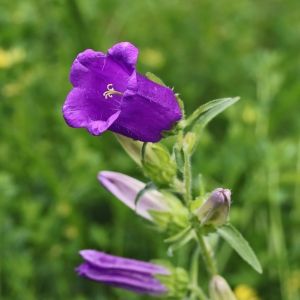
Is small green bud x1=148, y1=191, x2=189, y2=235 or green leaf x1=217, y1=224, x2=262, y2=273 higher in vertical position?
small green bud x1=148, y1=191, x2=189, y2=235

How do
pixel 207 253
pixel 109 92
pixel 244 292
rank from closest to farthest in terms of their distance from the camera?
1. pixel 109 92
2. pixel 207 253
3. pixel 244 292

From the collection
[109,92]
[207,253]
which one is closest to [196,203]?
[207,253]

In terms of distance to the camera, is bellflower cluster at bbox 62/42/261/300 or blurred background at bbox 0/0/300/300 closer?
bellflower cluster at bbox 62/42/261/300

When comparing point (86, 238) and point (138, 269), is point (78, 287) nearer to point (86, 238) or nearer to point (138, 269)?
point (86, 238)

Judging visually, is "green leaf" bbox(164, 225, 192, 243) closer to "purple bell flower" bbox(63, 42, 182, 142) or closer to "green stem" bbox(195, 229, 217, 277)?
"green stem" bbox(195, 229, 217, 277)

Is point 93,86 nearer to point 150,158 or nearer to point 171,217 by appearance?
point 150,158

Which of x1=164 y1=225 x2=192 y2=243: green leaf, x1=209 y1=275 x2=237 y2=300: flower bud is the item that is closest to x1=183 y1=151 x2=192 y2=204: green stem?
x1=164 y1=225 x2=192 y2=243: green leaf

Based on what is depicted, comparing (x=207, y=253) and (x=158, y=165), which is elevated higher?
(x=158, y=165)
